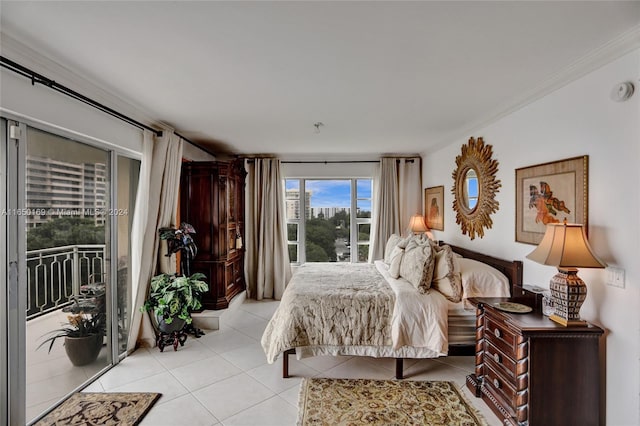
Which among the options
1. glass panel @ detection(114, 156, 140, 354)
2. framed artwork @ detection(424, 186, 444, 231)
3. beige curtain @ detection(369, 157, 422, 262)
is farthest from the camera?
beige curtain @ detection(369, 157, 422, 262)

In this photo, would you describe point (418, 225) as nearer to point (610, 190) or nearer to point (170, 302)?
point (610, 190)

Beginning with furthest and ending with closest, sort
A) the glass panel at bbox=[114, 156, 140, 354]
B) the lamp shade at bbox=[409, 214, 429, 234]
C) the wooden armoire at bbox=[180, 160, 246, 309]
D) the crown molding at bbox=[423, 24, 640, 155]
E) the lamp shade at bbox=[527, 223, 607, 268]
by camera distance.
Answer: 1. the lamp shade at bbox=[409, 214, 429, 234]
2. the wooden armoire at bbox=[180, 160, 246, 309]
3. the glass panel at bbox=[114, 156, 140, 354]
4. the lamp shade at bbox=[527, 223, 607, 268]
5. the crown molding at bbox=[423, 24, 640, 155]

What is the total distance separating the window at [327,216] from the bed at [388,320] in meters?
2.59

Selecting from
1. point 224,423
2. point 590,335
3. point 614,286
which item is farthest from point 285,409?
point 614,286

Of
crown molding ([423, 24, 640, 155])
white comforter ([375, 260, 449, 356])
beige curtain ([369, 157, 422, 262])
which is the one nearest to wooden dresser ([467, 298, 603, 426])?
white comforter ([375, 260, 449, 356])

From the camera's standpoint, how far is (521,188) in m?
2.71

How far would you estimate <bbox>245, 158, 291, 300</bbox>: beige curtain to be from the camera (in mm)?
5191

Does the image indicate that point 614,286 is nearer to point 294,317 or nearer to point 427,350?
point 427,350

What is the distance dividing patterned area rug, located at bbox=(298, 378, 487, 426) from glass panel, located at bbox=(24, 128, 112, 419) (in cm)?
186

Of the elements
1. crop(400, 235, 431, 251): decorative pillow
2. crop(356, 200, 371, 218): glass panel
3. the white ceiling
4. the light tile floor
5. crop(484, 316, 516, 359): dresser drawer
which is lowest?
the light tile floor

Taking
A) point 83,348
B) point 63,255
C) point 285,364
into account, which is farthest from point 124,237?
point 285,364

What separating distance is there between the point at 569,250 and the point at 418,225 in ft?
9.94

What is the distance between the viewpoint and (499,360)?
7.19ft

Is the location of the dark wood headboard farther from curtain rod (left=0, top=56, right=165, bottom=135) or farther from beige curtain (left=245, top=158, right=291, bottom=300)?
curtain rod (left=0, top=56, right=165, bottom=135)
